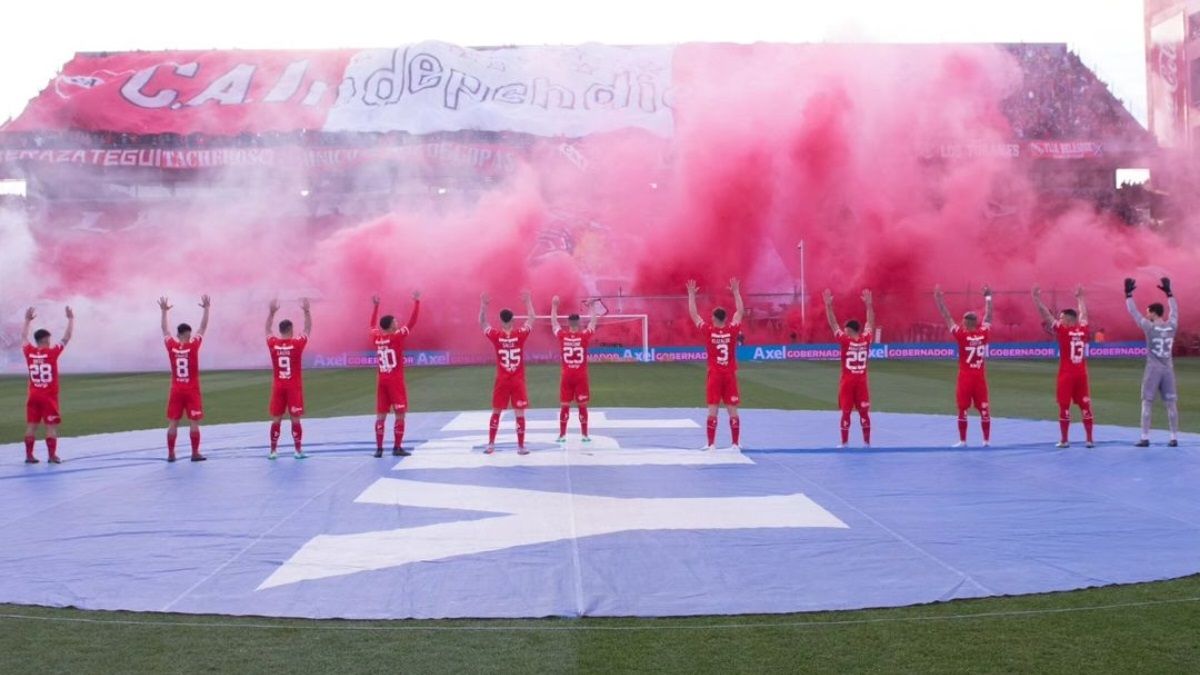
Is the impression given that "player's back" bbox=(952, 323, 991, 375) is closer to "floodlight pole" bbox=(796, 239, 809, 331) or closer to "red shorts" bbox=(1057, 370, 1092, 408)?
"red shorts" bbox=(1057, 370, 1092, 408)

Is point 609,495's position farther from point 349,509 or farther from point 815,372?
point 815,372

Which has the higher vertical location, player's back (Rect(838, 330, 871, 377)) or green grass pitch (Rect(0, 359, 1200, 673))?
player's back (Rect(838, 330, 871, 377))

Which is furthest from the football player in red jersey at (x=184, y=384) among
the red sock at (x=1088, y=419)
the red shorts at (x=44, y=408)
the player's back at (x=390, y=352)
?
the red sock at (x=1088, y=419)

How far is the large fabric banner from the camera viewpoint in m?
59.1

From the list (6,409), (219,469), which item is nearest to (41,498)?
(219,469)

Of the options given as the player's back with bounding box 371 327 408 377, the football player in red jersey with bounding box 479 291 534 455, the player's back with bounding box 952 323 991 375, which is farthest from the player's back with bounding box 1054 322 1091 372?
the player's back with bounding box 371 327 408 377

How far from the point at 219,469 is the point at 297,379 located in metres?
1.87

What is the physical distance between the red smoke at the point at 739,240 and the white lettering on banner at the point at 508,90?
5.42 m

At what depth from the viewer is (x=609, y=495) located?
11.8 m

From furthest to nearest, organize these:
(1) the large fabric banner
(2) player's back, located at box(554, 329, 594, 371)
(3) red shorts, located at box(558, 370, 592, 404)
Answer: (1) the large fabric banner → (3) red shorts, located at box(558, 370, 592, 404) → (2) player's back, located at box(554, 329, 594, 371)

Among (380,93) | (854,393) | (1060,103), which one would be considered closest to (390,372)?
(854,393)

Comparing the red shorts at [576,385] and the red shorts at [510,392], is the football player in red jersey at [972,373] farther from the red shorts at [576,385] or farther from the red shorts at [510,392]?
the red shorts at [510,392]

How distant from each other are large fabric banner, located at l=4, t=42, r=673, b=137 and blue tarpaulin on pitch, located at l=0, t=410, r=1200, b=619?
44960 millimetres

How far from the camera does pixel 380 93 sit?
61.1 m
